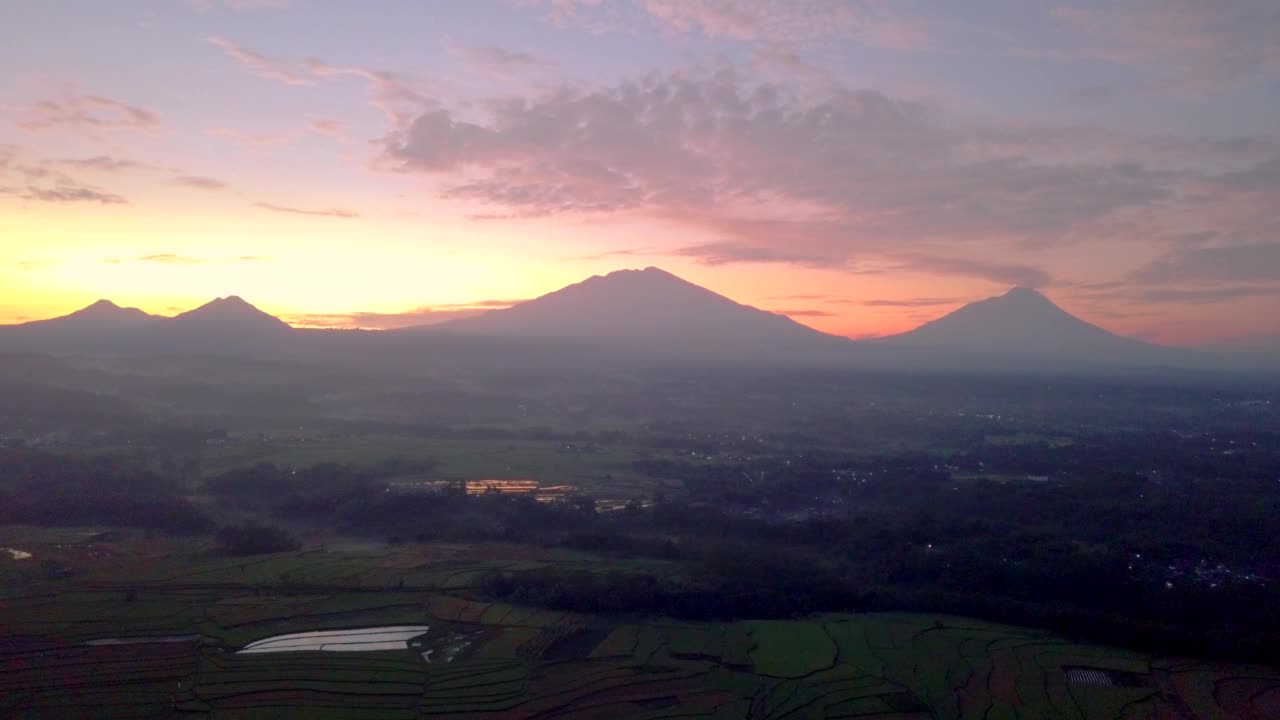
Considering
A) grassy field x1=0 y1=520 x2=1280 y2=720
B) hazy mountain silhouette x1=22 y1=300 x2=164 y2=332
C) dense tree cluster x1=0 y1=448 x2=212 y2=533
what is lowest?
grassy field x1=0 y1=520 x2=1280 y2=720

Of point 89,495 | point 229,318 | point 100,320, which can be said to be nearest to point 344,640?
point 89,495

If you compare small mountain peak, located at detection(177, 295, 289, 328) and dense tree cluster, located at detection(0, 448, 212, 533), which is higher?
small mountain peak, located at detection(177, 295, 289, 328)

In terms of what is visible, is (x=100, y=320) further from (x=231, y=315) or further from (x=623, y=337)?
(x=623, y=337)

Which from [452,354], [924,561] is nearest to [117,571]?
[924,561]

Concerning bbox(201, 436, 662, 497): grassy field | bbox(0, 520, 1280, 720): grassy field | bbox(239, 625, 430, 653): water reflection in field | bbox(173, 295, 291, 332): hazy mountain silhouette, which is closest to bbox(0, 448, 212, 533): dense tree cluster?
bbox(201, 436, 662, 497): grassy field

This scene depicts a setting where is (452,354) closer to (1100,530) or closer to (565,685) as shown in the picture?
(1100,530)

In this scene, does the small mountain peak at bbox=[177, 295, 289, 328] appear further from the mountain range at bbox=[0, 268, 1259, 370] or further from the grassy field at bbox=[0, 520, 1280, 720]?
the grassy field at bbox=[0, 520, 1280, 720]

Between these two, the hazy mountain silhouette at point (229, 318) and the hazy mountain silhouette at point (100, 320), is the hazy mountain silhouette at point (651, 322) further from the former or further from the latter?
the hazy mountain silhouette at point (100, 320)
